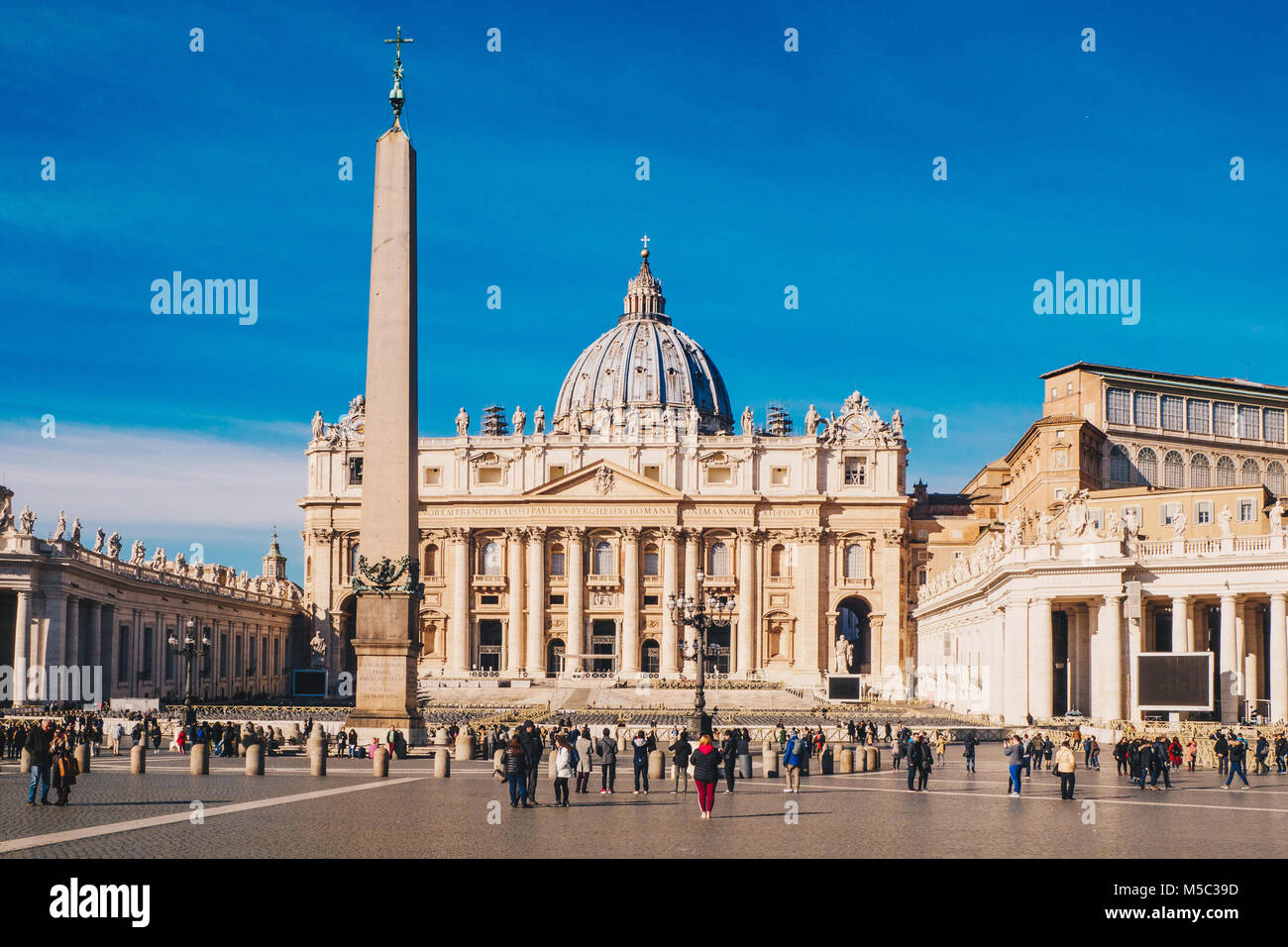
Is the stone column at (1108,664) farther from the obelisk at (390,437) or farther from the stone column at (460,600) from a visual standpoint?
the stone column at (460,600)

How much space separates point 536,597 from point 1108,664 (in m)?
51.4

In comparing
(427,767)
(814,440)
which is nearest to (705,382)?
(814,440)

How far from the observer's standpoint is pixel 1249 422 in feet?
260

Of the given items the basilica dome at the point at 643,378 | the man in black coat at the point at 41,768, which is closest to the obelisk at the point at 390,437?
the man in black coat at the point at 41,768

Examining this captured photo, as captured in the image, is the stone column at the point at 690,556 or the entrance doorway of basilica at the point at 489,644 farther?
the entrance doorway of basilica at the point at 489,644

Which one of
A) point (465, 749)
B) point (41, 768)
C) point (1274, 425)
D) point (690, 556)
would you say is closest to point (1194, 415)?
point (1274, 425)

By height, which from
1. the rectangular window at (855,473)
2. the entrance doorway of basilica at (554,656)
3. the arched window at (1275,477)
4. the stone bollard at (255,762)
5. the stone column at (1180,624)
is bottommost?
the entrance doorway of basilica at (554,656)

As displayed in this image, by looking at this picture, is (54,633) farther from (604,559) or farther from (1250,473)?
(1250,473)

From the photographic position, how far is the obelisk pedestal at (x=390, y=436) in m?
30.8

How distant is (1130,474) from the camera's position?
7625 centimetres

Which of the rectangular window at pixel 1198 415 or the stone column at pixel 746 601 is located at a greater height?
the rectangular window at pixel 1198 415

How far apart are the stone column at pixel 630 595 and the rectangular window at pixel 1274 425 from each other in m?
37.1
